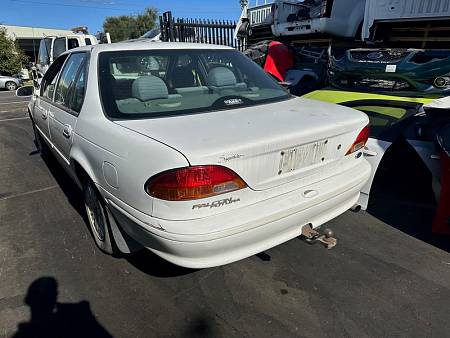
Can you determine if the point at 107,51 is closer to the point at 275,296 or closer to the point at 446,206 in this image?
the point at 275,296

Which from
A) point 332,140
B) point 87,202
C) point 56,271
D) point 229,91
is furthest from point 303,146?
point 56,271

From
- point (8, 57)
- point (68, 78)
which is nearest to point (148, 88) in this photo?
point (68, 78)

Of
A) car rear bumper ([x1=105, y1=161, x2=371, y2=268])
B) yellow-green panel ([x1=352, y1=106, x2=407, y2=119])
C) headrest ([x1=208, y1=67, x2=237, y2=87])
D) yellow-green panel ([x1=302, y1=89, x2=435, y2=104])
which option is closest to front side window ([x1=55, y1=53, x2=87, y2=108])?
headrest ([x1=208, y1=67, x2=237, y2=87])

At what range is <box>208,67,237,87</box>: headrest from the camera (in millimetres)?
2926

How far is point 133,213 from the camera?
6.45ft

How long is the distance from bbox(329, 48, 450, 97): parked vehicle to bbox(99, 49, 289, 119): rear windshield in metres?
2.17

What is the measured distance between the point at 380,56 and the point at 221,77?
2862 millimetres

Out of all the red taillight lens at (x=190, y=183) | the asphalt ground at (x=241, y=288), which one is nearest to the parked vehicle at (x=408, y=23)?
the asphalt ground at (x=241, y=288)

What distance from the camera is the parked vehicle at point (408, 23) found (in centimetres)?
615

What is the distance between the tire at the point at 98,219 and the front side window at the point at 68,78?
0.84m

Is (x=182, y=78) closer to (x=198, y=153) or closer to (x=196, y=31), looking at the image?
(x=198, y=153)

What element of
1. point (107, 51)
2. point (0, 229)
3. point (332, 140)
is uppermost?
point (107, 51)

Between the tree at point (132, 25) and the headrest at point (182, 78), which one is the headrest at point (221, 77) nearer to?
the headrest at point (182, 78)

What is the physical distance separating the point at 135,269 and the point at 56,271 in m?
0.61
